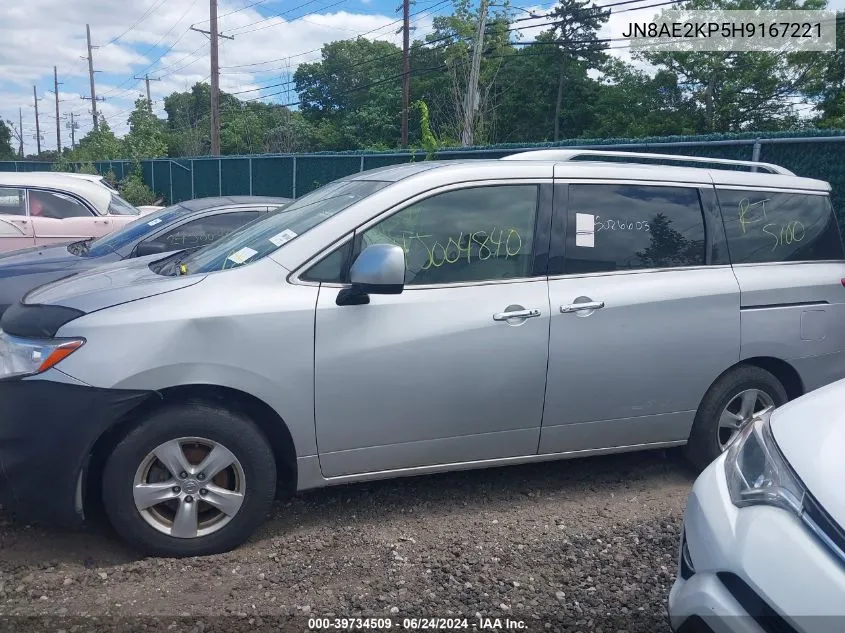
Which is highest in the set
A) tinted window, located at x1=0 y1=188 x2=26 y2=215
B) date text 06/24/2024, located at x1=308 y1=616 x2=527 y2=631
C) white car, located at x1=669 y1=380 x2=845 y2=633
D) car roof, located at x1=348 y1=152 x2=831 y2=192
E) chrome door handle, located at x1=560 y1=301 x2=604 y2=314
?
car roof, located at x1=348 y1=152 x2=831 y2=192

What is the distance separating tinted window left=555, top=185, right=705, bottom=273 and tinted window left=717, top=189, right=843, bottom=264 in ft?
0.79

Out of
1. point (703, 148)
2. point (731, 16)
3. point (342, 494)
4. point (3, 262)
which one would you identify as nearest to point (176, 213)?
point (3, 262)

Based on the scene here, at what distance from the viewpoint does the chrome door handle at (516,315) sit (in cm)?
358

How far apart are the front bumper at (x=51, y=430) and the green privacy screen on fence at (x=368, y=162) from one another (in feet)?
19.3

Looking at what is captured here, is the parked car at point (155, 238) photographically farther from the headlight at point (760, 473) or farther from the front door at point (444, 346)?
the headlight at point (760, 473)

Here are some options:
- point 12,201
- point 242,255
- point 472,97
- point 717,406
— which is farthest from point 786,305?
point 472,97

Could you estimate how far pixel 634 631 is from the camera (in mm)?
2885

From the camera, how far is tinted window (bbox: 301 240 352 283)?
11.2 feet

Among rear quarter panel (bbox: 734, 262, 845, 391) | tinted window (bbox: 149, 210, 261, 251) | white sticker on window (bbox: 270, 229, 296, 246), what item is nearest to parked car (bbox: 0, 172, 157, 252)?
tinted window (bbox: 149, 210, 261, 251)

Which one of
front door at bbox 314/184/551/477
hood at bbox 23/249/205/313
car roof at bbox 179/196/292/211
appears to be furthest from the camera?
car roof at bbox 179/196/292/211

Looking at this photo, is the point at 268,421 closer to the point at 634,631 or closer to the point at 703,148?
the point at 634,631

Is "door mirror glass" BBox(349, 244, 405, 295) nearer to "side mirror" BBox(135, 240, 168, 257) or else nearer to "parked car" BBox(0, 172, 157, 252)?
"side mirror" BBox(135, 240, 168, 257)

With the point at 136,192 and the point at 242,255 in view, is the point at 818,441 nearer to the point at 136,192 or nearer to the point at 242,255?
the point at 242,255

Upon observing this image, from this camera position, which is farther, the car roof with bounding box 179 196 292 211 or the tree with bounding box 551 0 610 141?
the tree with bounding box 551 0 610 141
